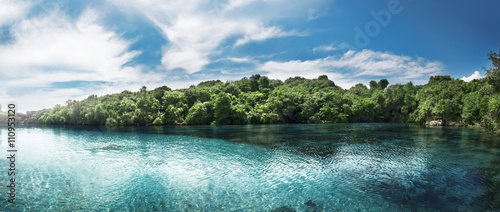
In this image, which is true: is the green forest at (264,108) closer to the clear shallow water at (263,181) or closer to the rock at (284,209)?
the clear shallow water at (263,181)

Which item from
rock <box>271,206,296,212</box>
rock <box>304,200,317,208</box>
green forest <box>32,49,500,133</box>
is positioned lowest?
rock <box>304,200,317,208</box>

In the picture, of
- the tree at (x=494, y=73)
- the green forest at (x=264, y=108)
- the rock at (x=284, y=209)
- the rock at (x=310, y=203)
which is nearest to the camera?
the rock at (x=284, y=209)

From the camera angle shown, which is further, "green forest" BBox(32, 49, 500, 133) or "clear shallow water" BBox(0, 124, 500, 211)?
"green forest" BBox(32, 49, 500, 133)

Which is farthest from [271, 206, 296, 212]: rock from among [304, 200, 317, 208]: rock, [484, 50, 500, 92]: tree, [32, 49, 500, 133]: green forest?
[32, 49, 500, 133]: green forest

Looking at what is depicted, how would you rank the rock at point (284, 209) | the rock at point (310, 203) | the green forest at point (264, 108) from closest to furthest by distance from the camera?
the rock at point (284, 209) → the rock at point (310, 203) → the green forest at point (264, 108)

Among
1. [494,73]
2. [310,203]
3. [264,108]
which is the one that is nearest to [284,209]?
[310,203]

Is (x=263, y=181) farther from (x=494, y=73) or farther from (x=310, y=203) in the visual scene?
(x=494, y=73)

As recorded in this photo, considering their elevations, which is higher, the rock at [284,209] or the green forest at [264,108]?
the green forest at [264,108]

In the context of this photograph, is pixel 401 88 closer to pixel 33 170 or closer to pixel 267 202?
pixel 267 202

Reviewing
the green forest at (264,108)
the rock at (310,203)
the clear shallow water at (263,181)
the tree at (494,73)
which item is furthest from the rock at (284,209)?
the green forest at (264,108)

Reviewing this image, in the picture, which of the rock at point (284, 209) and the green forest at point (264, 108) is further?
the green forest at point (264, 108)

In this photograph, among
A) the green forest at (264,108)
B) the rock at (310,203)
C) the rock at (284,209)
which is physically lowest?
the rock at (310,203)

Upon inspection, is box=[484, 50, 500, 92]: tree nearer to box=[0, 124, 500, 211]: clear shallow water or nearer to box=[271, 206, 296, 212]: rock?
box=[0, 124, 500, 211]: clear shallow water

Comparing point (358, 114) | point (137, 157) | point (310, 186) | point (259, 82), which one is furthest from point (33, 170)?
point (259, 82)
